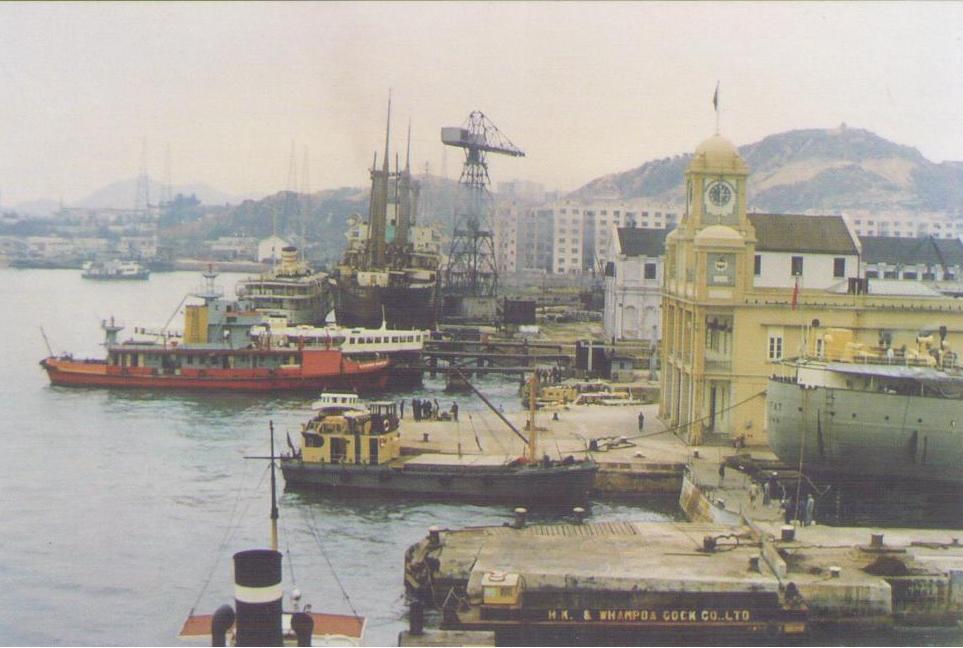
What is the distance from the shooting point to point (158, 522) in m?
28.2

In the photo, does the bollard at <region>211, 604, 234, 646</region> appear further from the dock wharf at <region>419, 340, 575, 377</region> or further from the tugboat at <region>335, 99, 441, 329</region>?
the tugboat at <region>335, 99, 441, 329</region>

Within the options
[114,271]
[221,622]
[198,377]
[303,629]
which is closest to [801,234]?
[198,377]

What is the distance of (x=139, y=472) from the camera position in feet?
111

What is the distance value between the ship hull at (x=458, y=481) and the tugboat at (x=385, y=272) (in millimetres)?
40936

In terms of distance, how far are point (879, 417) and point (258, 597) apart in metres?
18.8

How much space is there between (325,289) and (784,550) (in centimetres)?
6872

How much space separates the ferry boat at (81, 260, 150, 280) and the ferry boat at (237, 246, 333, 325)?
308 ft

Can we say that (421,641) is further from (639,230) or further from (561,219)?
(561,219)

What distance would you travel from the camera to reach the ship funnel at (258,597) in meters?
10.8

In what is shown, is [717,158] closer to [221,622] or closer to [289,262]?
[221,622]

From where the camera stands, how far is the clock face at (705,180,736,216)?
1406 inches

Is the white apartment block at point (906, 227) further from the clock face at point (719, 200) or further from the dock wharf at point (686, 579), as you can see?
the dock wharf at point (686, 579)

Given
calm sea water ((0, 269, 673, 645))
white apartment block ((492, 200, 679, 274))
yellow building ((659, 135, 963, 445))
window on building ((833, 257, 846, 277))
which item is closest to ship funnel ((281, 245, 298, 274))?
calm sea water ((0, 269, 673, 645))

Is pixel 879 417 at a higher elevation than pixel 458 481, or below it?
higher
